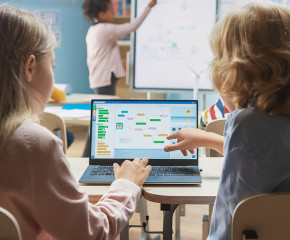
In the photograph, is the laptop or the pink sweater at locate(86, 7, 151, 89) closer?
the laptop

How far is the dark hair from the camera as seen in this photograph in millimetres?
4434

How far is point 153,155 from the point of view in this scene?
167 cm

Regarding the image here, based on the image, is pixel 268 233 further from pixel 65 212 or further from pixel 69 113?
pixel 69 113

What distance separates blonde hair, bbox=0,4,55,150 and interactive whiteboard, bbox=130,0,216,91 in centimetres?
330

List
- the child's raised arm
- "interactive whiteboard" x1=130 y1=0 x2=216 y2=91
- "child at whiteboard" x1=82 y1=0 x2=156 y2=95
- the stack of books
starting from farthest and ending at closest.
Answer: the stack of books < "child at whiteboard" x1=82 y1=0 x2=156 y2=95 < "interactive whiteboard" x1=130 y1=0 x2=216 y2=91 < the child's raised arm

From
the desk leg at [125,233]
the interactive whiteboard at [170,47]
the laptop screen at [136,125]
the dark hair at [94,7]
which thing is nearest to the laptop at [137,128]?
the laptop screen at [136,125]

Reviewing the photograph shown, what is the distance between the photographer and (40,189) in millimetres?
958

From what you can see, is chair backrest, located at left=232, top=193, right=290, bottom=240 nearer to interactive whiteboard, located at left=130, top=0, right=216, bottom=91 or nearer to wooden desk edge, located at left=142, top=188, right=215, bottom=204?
wooden desk edge, located at left=142, top=188, right=215, bottom=204

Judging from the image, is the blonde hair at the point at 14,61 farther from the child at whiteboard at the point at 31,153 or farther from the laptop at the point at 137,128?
the laptop at the point at 137,128

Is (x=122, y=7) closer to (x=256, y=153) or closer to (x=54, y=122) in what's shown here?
(x=54, y=122)

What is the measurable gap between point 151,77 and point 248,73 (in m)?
3.26

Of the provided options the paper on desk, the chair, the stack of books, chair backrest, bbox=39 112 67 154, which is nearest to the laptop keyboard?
the chair

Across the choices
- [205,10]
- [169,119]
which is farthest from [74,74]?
[169,119]

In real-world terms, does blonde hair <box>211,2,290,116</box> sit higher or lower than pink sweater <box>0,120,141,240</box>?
higher
